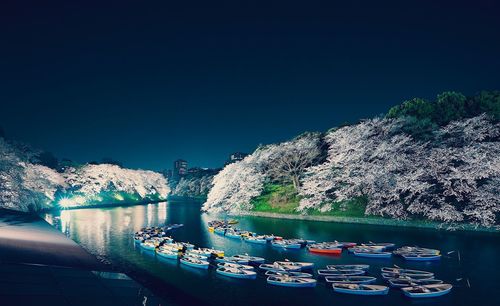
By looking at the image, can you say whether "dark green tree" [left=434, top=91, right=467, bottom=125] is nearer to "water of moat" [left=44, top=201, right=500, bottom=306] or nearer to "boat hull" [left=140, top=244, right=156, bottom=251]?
"water of moat" [left=44, top=201, right=500, bottom=306]

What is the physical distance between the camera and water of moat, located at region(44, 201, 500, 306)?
22.1m

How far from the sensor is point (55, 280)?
17453 mm

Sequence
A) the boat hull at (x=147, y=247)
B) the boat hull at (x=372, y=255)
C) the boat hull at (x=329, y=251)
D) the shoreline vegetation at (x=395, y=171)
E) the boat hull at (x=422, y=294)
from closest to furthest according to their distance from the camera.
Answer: the boat hull at (x=422, y=294)
the boat hull at (x=372, y=255)
the boat hull at (x=329, y=251)
the boat hull at (x=147, y=247)
the shoreline vegetation at (x=395, y=171)

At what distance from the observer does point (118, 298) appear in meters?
17.1

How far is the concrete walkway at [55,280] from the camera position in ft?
47.7

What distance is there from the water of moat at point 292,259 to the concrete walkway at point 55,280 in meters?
3.66

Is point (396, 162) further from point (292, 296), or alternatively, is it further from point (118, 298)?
point (118, 298)

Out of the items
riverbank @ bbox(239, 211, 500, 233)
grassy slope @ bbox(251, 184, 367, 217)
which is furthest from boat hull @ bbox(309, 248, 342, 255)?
grassy slope @ bbox(251, 184, 367, 217)

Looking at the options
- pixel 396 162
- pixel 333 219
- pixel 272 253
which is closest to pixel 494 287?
pixel 272 253

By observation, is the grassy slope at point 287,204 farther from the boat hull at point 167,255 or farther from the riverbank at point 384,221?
the boat hull at point 167,255

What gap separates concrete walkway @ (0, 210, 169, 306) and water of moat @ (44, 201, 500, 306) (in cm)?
366

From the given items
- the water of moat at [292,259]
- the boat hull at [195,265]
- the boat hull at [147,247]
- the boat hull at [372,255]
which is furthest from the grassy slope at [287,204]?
the boat hull at [195,265]

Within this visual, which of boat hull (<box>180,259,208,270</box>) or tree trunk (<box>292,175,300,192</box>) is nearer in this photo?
boat hull (<box>180,259,208,270</box>)

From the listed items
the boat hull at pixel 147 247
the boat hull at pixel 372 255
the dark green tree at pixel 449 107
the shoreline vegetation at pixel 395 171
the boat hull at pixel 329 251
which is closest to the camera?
the boat hull at pixel 372 255
